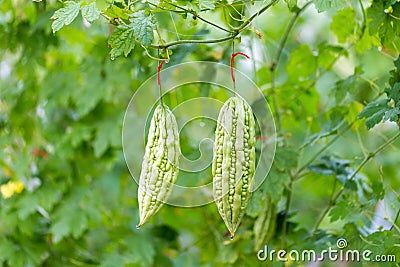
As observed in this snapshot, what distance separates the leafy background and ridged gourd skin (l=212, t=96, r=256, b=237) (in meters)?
0.46

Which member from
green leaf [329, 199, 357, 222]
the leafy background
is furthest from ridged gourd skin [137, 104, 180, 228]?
green leaf [329, 199, 357, 222]

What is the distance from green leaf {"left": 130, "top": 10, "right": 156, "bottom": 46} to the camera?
1.01 meters

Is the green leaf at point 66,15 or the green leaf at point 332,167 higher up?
the green leaf at point 332,167

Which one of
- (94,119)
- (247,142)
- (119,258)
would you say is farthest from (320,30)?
(247,142)

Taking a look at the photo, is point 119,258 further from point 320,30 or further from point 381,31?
point 320,30

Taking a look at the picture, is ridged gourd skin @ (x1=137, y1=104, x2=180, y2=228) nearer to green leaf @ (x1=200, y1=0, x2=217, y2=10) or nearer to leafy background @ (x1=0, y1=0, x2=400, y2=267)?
green leaf @ (x1=200, y1=0, x2=217, y2=10)

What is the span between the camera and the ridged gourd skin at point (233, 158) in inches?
39.0

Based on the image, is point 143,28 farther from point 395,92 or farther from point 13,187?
Answer: point 13,187

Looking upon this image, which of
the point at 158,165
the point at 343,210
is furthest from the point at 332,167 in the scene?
the point at 158,165

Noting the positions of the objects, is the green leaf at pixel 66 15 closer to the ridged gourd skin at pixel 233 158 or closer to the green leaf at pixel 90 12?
the green leaf at pixel 90 12

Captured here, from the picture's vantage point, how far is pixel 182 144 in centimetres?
194

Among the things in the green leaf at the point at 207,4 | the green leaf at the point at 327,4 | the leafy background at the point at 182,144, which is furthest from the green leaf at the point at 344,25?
the green leaf at the point at 207,4

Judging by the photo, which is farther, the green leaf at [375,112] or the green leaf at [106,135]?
the green leaf at [106,135]

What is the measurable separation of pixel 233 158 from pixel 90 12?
0.33 m
